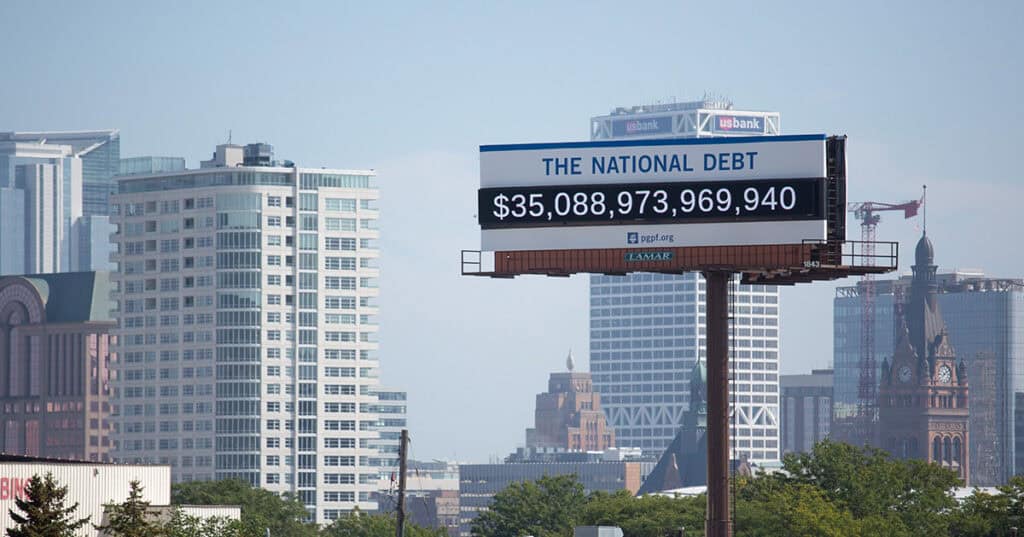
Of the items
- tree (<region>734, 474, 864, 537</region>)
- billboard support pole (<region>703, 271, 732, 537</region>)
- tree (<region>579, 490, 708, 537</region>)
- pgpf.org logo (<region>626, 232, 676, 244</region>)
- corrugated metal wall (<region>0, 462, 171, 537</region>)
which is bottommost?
tree (<region>579, 490, 708, 537</region>)

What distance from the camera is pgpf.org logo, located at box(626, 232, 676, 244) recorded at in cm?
10106

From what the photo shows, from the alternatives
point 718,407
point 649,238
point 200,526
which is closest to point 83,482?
point 200,526

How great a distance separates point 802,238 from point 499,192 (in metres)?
14.6

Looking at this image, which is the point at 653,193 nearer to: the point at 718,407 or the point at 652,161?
the point at 652,161

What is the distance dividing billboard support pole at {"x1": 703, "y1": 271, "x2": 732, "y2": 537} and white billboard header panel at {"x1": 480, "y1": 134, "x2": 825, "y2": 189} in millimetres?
5260

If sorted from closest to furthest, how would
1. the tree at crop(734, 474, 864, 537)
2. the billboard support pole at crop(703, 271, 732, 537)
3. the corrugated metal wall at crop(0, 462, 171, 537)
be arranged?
the billboard support pole at crop(703, 271, 732, 537)
the corrugated metal wall at crop(0, 462, 171, 537)
the tree at crop(734, 474, 864, 537)

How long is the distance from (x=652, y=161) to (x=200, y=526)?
4783 cm

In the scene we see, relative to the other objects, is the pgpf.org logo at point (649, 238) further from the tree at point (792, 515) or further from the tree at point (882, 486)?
the tree at point (882, 486)

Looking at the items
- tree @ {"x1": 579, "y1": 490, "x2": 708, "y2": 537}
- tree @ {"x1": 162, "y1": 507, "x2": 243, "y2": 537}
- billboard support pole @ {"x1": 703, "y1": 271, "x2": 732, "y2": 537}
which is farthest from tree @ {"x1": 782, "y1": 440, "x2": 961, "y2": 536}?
billboard support pole @ {"x1": 703, "y1": 271, "x2": 732, "y2": 537}

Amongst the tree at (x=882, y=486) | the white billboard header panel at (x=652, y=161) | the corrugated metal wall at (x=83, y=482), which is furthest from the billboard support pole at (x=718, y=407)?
the tree at (x=882, y=486)

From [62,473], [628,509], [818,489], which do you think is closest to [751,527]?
[818,489]

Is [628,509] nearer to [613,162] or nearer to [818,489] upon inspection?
[818,489]

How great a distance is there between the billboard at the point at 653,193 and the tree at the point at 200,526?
37.8 metres

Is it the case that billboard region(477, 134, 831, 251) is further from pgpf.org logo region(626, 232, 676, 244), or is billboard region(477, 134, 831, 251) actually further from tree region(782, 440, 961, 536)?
tree region(782, 440, 961, 536)
